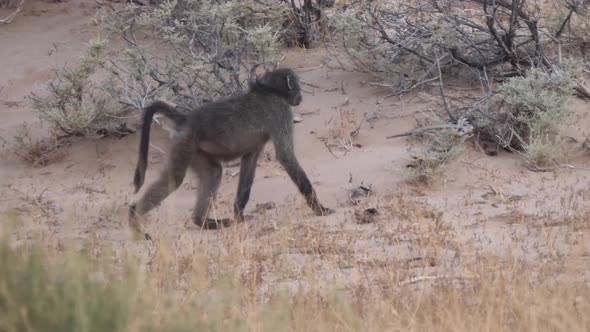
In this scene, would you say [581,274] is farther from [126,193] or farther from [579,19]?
[579,19]

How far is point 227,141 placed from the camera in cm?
751

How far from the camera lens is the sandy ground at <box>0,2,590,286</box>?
6.66 m

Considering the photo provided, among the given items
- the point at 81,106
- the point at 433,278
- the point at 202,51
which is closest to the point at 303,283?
the point at 433,278

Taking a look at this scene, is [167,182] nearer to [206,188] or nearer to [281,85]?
[206,188]

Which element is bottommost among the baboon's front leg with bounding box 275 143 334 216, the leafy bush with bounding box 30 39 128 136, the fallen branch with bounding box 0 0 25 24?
the fallen branch with bounding box 0 0 25 24

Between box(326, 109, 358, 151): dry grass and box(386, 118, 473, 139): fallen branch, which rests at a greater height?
box(386, 118, 473, 139): fallen branch

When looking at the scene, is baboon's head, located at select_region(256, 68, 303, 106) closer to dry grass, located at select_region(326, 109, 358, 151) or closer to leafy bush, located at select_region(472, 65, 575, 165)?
dry grass, located at select_region(326, 109, 358, 151)

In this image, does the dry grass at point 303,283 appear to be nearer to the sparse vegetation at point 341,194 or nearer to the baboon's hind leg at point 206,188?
the sparse vegetation at point 341,194

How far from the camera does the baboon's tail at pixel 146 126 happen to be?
23.3 feet

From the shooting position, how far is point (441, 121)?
8.95 m

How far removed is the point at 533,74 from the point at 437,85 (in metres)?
1.19

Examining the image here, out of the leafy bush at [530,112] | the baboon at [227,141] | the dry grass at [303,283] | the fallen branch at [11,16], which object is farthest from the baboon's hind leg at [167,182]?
the fallen branch at [11,16]

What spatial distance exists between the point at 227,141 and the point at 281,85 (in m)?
0.75

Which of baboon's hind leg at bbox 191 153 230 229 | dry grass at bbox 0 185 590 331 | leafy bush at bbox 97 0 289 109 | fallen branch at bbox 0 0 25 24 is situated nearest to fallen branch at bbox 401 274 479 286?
dry grass at bbox 0 185 590 331
